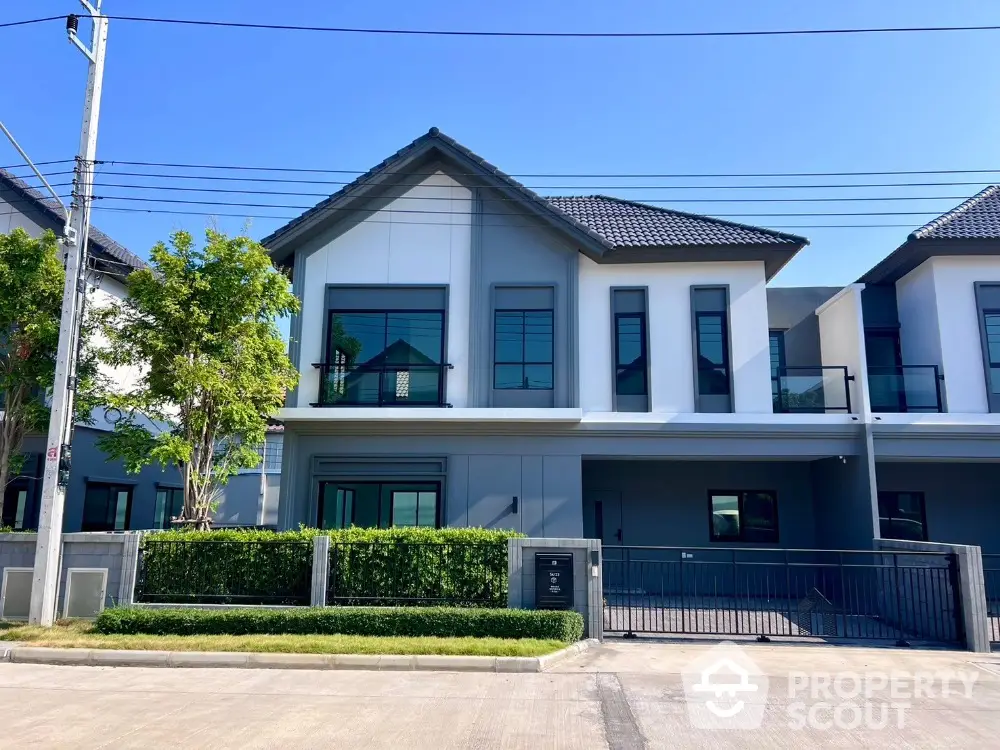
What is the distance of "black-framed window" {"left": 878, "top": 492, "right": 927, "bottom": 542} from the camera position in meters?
16.2

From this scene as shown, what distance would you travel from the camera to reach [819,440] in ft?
46.9

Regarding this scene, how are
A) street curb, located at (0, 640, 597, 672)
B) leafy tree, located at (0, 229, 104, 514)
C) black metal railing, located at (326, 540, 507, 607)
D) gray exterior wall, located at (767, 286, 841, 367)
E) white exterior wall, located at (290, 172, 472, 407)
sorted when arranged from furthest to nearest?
gray exterior wall, located at (767, 286, 841, 367), white exterior wall, located at (290, 172, 472, 407), leafy tree, located at (0, 229, 104, 514), black metal railing, located at (326, 540, 507, 607), street curb, located at (0, 640, 597, 672)

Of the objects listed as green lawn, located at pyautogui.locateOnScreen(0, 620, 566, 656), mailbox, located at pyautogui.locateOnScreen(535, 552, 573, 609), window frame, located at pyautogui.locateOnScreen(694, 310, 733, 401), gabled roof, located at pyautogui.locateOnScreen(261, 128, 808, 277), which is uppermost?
gabled roof, located at pyautogui.locateOnScreen(261, 128, 808, 277)

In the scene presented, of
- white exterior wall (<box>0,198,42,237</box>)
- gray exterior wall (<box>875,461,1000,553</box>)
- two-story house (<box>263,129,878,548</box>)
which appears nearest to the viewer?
two-story house (<box>263,129,878,548</box>)

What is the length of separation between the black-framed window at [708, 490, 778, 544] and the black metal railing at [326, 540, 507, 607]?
7.42 metres

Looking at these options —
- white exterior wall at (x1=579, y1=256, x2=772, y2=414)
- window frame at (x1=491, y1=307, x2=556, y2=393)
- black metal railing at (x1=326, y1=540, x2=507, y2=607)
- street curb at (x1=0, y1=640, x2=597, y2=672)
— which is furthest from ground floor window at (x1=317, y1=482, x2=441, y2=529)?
street curb at (x1=0, y1=640, x2=597, y2=672)

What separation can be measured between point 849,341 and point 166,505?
61.6ft

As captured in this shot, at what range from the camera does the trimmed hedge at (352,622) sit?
389 inches

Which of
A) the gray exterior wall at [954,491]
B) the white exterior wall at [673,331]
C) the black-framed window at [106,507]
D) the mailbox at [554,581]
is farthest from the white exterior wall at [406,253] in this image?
the gray exterior wall at [954,491]

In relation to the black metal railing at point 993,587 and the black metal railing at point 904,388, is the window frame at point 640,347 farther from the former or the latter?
the black metal railing at point 993,587

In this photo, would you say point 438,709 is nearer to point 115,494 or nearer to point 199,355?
point 199,355

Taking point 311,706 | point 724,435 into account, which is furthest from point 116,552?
point 724,435

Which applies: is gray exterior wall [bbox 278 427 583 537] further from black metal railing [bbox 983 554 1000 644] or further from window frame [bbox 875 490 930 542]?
black metal railing [bbox 983 554 1000 644]

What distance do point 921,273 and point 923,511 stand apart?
5550 mm
